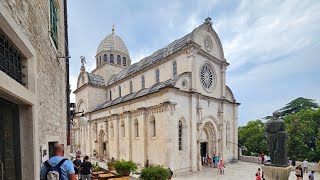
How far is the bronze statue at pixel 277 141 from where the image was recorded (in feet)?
25.2

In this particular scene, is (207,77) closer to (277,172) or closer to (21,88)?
(277,172)

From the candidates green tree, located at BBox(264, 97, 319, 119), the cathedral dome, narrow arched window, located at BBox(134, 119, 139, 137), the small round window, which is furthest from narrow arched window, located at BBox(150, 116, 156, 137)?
green tree, located at BBox(264, 97, 319, 119)

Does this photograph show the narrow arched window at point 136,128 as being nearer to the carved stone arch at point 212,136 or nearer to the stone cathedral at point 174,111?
the stone cathedral at point 174,111

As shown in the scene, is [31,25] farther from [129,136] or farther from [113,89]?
[113,89]

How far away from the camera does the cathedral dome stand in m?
37.2

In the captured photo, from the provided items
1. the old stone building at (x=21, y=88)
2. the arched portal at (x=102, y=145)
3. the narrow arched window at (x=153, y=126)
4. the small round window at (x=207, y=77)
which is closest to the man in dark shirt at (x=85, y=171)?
the old stone building at (x=21, y=88)

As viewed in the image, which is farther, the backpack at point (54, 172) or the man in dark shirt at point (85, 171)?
the man in dark shirt at point (85, 171)

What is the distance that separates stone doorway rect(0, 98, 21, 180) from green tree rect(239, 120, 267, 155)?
3522 cm

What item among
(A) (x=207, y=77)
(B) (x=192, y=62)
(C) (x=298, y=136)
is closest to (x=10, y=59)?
(B) (x=192, y=62)

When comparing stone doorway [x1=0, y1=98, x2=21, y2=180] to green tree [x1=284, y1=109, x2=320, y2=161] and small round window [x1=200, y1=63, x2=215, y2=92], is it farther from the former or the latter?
green tree [x1=284, y1=109, x2=320, y2=161]

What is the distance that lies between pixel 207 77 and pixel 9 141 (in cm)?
2135

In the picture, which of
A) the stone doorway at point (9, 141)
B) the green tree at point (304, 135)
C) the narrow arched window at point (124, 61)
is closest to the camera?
the stone doorway at point (9, 141)

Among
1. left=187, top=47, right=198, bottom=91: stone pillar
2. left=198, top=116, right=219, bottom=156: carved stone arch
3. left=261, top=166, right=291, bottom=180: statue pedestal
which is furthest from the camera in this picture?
left=198, top=116, right=219, bottom=156: carved stone arch

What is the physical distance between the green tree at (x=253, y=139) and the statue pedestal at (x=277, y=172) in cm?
2875
